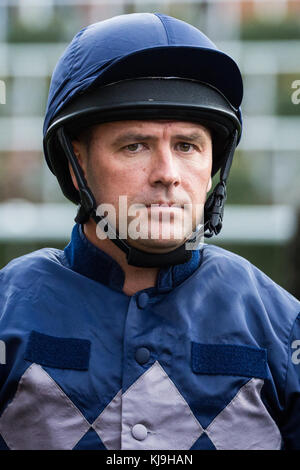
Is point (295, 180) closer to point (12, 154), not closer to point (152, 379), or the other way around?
point (12, 154)

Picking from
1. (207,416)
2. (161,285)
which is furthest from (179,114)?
(207,416)

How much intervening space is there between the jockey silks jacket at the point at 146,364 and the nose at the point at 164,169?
12.3 inches

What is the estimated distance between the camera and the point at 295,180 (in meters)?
18.8

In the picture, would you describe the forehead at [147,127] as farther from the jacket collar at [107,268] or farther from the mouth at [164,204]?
the jacket collar at [107,268]

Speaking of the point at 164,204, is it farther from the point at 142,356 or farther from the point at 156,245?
the point at 142,356

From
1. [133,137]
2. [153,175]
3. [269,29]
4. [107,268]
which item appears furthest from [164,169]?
[269,29]

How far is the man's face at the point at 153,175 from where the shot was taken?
2.46m

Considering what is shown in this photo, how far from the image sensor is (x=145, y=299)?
252cm

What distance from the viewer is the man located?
94.0 inches

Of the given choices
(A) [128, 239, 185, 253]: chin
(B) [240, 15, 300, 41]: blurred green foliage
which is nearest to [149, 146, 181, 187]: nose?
(A) [128, 239, 185, 253]: chin

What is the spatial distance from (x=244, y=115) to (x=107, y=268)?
53.7 ft

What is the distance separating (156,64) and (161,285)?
0.70 metres

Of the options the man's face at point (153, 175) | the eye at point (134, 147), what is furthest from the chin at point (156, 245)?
the eye at point (134, 147)

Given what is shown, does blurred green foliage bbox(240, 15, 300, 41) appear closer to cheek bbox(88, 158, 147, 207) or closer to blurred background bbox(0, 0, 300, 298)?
blurred background bbox(0, 0, 300, 298)
